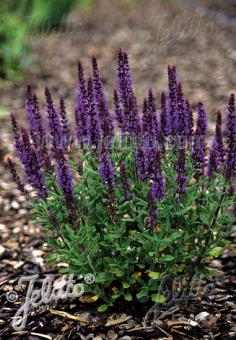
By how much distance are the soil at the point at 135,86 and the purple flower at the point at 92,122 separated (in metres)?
1.27

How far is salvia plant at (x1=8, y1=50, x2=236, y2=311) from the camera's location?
2914mm

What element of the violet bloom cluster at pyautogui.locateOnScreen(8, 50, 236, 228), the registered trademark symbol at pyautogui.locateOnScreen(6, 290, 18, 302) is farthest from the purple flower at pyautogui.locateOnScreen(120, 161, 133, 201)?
the registered trademark symbol at pyautogui.locateOnScreen(6, 290, 18, 302)

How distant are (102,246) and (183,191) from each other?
2.46 feet

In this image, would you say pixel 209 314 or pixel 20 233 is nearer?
pixel 209 314

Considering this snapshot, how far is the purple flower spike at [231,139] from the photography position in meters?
2.93

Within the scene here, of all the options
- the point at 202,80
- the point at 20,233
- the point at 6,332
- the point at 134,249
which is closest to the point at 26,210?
the point at 20,233

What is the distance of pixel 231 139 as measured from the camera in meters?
3.00

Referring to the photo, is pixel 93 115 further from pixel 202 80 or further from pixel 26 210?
pixel 202 80

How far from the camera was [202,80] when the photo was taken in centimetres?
838

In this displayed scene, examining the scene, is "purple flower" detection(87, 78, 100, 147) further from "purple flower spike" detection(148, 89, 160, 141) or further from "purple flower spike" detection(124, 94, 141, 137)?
"purple flower spike" detection(148, 89, 160, 141)

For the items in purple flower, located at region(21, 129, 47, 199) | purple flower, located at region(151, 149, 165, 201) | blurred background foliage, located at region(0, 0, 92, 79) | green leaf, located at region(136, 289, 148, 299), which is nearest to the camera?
purple flower, located at region(151, 149, 165, 201)

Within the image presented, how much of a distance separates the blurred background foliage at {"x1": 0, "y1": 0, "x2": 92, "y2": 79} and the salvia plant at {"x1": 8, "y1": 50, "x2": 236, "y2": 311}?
5.70 metres

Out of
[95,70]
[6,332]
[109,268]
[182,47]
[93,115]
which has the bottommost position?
[6,332]

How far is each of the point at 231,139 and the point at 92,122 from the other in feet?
2.76
